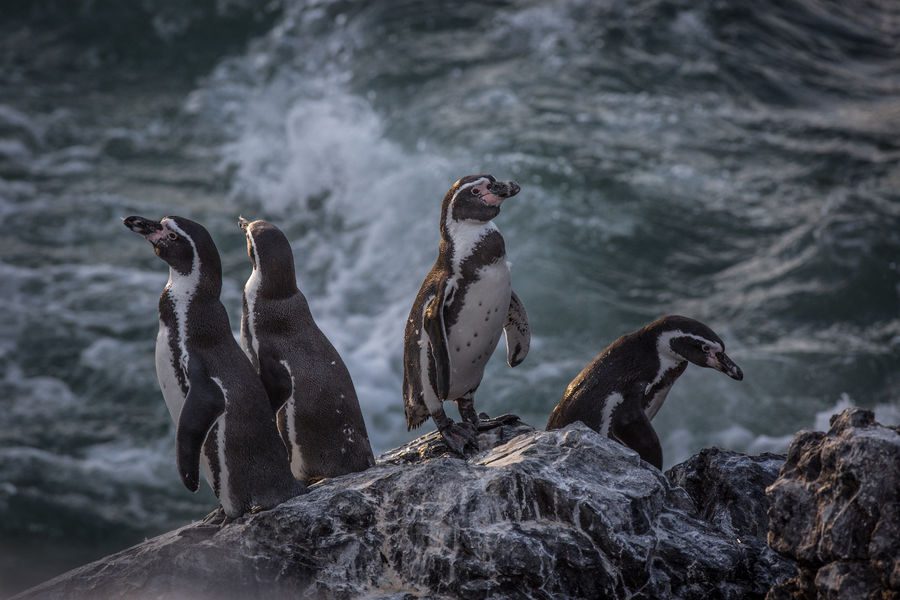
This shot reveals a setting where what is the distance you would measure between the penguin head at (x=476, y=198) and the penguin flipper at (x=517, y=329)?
646 mm

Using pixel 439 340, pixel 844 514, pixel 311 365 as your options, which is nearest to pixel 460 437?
pixel 439 340

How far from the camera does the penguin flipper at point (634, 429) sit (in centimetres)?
622

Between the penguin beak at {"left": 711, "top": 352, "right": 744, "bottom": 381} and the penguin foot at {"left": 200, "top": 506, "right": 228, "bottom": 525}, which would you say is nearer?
the penguin foot at {"left": 200, "top": 506, "right": 228, "bottom": 525}

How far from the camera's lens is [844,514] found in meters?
4.46

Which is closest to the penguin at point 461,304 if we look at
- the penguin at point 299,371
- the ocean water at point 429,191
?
the penguin at point 299,371

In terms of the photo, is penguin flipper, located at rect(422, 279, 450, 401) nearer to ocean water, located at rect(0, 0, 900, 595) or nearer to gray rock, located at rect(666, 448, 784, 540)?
gray rock, located at rect(666, 448, 784, 540)

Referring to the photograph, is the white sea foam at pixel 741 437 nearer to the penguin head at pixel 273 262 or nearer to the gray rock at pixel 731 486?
the gray rock at pixel 731 486

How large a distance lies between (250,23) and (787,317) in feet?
39.5

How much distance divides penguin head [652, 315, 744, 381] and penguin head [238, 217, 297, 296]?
76.8 inches

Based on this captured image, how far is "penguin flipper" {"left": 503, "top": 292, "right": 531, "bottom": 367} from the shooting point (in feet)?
22.7

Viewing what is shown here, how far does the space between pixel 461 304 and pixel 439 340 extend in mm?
237

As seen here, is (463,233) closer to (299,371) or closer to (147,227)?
(299,371)

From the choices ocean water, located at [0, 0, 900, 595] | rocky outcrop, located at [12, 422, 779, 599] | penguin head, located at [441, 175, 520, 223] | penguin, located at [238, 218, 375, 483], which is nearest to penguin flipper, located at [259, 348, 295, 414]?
penguin, located at [238, 218, 375, 483]

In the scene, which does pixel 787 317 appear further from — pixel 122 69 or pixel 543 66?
pixel 122 69
